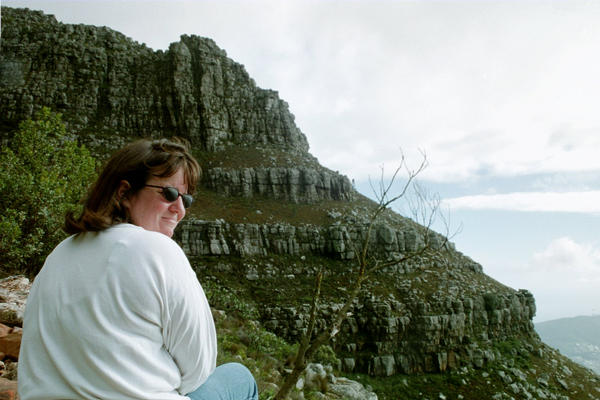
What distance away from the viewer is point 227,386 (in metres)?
1.92

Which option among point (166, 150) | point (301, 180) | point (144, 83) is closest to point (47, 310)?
point (166, 150)

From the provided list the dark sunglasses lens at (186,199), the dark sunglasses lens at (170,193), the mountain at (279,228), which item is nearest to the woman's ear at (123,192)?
the dark sunglasses lens at (170,193)

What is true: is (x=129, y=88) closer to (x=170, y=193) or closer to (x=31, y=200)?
(x=31, y=200)

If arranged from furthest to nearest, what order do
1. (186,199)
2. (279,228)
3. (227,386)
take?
(279,228) → (186,199) → (227,386)

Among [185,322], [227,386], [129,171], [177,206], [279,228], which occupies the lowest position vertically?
[227,386]

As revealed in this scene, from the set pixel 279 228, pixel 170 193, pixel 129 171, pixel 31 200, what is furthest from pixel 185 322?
pixel 279 228

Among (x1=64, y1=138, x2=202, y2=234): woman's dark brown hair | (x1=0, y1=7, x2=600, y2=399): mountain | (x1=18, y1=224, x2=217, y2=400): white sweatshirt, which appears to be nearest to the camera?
(x1=18, y1=224, x2=217, y2=400): white sweatshirt

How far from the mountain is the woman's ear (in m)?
14.3

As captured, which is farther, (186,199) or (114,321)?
(186,199)

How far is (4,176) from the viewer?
31.6 feet

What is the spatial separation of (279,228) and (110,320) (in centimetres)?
2986

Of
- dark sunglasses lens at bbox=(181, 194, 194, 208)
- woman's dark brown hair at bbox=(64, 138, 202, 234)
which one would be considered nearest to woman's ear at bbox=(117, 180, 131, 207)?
woman's dark brown hair at bbox=(64, 138, 202, 234)

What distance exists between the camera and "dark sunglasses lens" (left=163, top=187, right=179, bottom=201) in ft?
5.92

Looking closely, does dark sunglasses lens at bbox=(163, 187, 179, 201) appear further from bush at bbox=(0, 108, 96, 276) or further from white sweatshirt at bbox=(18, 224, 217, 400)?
bush at bbox=(0, 108, 96, 276)
